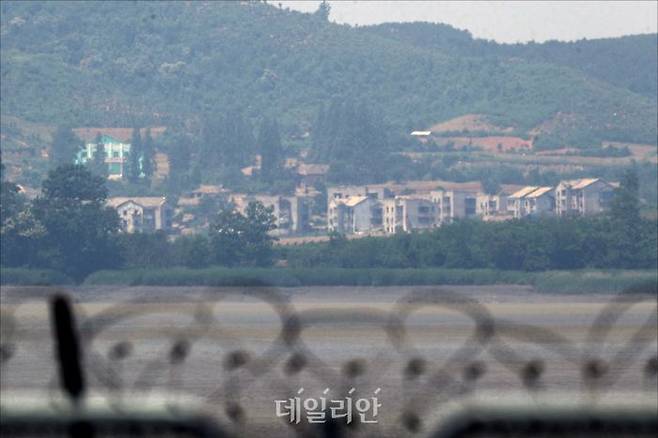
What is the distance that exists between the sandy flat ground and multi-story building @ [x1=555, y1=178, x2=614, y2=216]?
55669 mm

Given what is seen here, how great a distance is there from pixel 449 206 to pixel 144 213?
2765 cm

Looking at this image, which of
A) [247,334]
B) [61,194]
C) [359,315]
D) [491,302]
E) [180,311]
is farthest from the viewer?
[61,194]

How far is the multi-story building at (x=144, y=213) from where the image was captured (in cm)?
14638

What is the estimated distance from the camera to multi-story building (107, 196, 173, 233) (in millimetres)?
146375

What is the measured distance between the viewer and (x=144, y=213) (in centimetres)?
15025

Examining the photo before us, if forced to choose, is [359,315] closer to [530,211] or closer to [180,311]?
[180,311]

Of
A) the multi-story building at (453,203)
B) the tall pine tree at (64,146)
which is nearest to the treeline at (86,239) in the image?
the multi-story building at (453,203)

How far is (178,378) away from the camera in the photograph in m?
6.19

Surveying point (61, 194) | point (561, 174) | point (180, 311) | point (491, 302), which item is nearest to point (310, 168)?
point (561, 174)

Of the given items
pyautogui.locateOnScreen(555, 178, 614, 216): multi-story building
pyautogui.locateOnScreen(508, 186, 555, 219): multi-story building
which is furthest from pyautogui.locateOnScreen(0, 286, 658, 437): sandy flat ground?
pyautogui.locateOnScreen(508, 186, 555, 219): multi-story building

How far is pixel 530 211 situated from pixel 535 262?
5839cm

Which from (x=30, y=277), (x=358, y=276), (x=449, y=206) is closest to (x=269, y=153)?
(x=449, y=206)

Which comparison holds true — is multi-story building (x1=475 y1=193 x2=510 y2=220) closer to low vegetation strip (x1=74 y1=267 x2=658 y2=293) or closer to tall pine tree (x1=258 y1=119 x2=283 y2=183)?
tall pine tree (x1=258 y1=119 x2=283 y2=183)

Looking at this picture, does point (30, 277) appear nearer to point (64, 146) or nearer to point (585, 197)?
point (585, 197)
